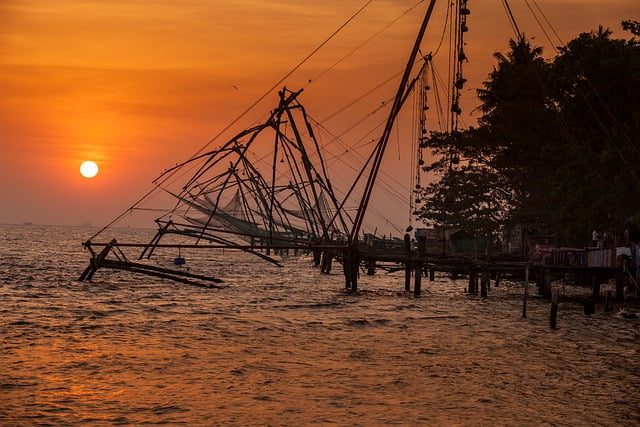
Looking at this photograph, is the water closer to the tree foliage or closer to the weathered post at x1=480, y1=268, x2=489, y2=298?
the weathered post at x1=480, y1=268, x2=489, y2=298

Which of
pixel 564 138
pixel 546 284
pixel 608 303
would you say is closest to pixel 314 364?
pixel 608 303

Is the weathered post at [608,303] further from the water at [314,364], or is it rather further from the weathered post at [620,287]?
the weathered post at [620,287]

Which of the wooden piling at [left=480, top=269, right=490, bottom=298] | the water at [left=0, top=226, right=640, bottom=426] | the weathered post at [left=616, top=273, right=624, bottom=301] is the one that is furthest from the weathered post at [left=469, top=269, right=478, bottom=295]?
the weathered post at [left=616, top=273, right=624, bottom=301]

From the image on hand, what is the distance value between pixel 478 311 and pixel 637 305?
564cm

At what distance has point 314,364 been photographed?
1695 centimetres

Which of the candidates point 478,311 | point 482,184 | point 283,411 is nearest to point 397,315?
point 478,311

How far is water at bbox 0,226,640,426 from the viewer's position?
12.7 m

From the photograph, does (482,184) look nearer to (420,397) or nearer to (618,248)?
(618,248)

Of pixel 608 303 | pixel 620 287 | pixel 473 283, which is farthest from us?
pixel 473 283

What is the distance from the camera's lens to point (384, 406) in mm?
13109

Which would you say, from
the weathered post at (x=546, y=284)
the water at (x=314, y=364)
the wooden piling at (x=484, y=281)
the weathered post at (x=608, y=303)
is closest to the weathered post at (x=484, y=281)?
the wooden piling at (x=484, y=281)

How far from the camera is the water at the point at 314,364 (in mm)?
12703

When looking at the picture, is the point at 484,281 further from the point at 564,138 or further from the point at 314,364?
the point at 314,364

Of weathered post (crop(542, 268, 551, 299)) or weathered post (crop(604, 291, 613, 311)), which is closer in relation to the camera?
weathered post (crop(604, 291, 613, 311))
